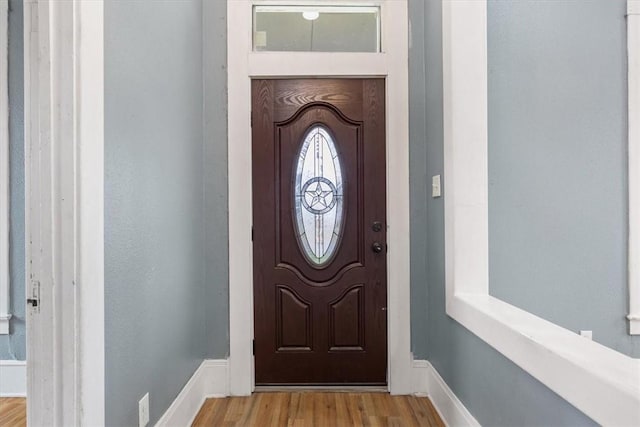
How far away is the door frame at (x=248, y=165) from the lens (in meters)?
2.41

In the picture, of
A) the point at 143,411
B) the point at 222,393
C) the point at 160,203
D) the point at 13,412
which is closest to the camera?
the point at 143,411

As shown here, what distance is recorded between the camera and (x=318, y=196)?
249cm

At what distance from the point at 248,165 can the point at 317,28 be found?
935mm

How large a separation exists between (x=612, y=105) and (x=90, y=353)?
2.56m

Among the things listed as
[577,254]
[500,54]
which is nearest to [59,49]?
[500,54]

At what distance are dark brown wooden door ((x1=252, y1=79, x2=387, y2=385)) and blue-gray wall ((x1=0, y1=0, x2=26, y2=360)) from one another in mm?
1249

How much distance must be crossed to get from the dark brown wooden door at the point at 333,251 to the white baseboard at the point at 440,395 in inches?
8.0

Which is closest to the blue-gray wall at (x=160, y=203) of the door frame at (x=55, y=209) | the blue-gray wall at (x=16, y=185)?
the door frame at (x=55, y=209)

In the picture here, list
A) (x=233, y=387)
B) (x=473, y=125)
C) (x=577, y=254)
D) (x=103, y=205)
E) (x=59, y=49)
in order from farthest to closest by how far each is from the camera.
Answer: (x=233, y=387) → (x=577, y=254) → (x=473, y=125) → (x=103, y=205) → (x=59, y=49)

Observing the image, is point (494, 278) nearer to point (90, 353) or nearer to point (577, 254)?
point (577, 254)

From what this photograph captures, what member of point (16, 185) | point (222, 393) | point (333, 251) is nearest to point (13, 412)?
point (222, 393)

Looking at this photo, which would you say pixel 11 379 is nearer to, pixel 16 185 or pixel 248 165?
pixel 16 185

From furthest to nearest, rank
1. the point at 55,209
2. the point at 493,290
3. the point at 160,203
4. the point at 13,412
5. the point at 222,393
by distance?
1. the point at 222,393
2. the point at 13,412
3. the point at 493,290
4. the point at 160,203
5. the point at 55,209

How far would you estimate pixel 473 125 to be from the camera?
1869 millimetres
